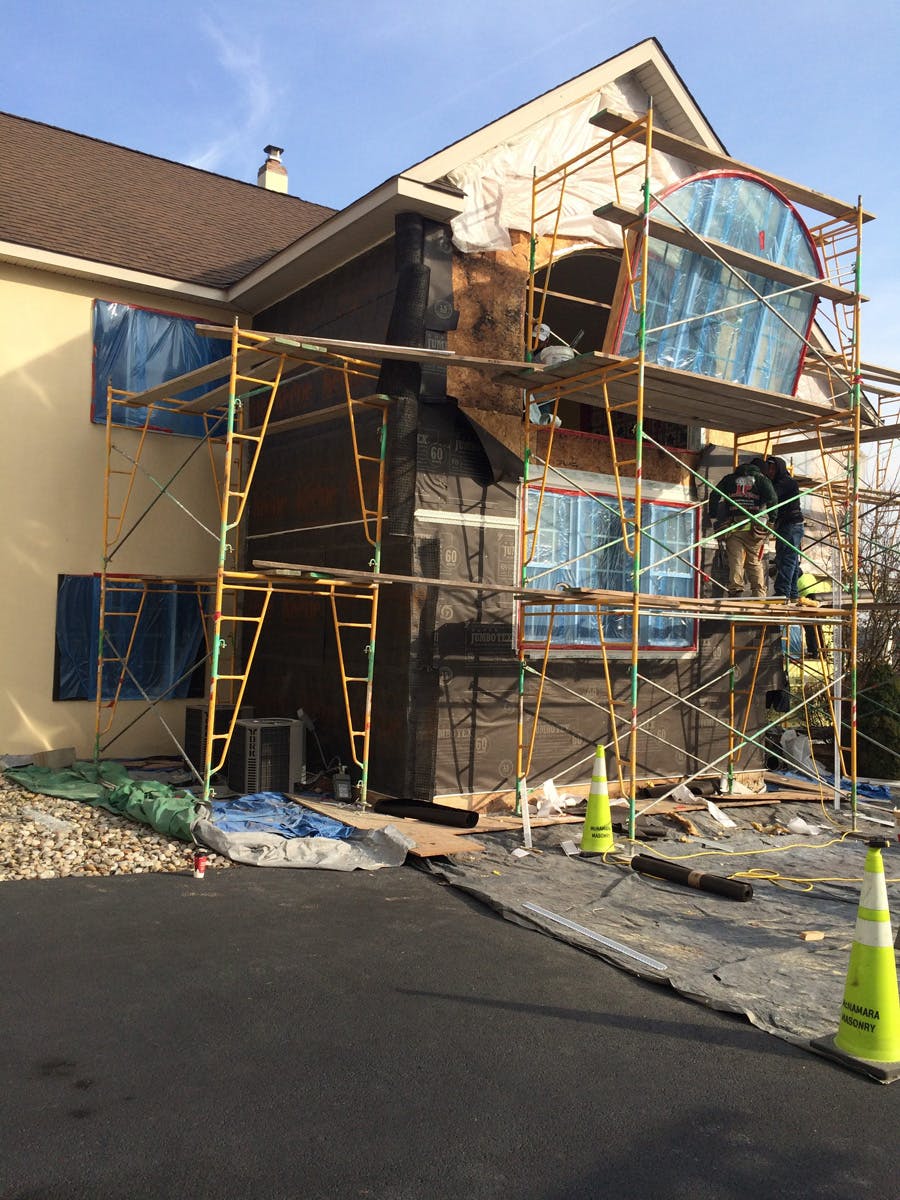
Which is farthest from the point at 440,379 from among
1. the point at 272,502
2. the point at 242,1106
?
the point at 242,1106

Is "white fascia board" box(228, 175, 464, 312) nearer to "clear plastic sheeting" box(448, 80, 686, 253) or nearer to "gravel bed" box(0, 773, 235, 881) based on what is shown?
"clear plastic sheeting" box(448, 80, 686, 253)

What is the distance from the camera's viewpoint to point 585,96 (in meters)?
10.9

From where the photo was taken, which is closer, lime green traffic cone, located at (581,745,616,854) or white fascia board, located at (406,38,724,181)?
lime green traffic cone, located at (581,745,616,854)

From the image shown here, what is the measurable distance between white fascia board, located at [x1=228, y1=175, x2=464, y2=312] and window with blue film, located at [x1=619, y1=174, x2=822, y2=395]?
2.27 metres

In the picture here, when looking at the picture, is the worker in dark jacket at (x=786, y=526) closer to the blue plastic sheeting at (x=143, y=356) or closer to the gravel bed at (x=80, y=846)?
the blue plastic sheeting at (x=143, y=356)

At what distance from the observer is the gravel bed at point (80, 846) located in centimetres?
735

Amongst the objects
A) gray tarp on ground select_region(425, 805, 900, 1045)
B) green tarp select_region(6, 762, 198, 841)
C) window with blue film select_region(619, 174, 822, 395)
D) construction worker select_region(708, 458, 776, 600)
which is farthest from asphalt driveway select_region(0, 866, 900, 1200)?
window with blue film select_region(619, 174, 822, 395)

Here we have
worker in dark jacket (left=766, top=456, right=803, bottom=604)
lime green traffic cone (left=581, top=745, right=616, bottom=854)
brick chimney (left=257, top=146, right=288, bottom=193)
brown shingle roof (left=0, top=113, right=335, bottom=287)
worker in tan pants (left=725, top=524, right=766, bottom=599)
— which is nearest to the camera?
lime green traffic cone (left=581, top=745, right=616, bottom=854)

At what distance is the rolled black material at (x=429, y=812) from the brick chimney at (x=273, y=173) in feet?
50.8

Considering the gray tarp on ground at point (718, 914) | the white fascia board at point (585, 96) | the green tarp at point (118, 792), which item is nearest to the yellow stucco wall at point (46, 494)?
the green tarp at point (118, 792)

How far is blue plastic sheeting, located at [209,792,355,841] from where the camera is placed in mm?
8375

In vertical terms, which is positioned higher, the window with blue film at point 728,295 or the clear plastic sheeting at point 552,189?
the clear plastic sheeting at point 552,189

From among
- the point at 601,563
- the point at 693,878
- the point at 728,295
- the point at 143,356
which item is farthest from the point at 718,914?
the point at 143,356

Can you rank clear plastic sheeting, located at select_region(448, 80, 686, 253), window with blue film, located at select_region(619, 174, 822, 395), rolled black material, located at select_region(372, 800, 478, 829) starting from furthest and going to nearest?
clear plastic sheeting, located at select_region(448, 80, 686, 253)
window with blue film, located at select_region(619, 174, 822, 395)
rolled black material, located at select_region(372, 800, 478, 829)
